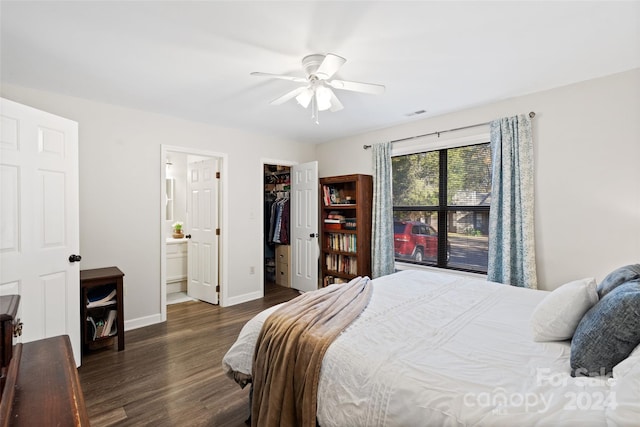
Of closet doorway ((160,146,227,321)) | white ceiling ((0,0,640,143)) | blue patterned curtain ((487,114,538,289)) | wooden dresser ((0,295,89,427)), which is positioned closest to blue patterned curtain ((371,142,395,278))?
white ceiling ((0,0,640,143))

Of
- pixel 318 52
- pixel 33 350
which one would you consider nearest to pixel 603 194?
pixel 318 52

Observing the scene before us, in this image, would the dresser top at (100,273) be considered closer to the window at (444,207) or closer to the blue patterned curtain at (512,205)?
the window at (444,207)

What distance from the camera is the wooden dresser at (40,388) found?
2.63ft

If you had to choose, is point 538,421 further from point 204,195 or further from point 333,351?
point 204,195

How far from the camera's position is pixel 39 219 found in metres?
2.19

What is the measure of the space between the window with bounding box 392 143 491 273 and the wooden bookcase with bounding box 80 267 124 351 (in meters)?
3.28

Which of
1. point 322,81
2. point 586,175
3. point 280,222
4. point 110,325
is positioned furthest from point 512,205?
point 110,325

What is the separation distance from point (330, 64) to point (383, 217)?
2.41 meters

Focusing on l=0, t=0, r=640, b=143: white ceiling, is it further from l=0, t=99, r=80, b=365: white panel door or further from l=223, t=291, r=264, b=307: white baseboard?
l=223, t=291, r=264, b=307: white baseboard

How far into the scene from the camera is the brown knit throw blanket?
1.42 metres

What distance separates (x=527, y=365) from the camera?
48.8 inches

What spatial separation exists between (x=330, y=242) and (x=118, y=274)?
2706mm

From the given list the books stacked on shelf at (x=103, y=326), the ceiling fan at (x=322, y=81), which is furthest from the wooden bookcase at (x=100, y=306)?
the ceiling fan at (x=322, y=81)

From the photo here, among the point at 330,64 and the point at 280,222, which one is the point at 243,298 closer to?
the point at 280,222
